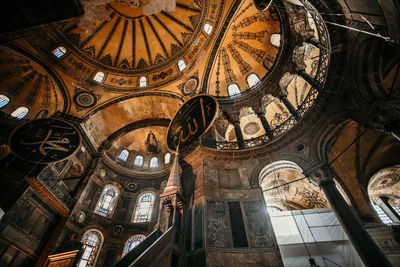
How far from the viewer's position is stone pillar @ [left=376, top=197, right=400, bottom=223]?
388 inches

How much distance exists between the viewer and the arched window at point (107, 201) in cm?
1136

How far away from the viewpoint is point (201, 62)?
43.5 ft

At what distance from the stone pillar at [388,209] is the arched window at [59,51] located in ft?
72.1

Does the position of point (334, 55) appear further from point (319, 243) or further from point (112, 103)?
point (112, 103)

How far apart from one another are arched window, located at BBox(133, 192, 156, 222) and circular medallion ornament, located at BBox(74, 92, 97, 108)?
24.3 ft

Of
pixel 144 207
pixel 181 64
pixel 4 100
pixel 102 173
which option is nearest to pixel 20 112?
pixel 4 100

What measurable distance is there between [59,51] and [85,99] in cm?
368

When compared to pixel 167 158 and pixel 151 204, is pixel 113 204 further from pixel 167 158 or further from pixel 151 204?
pixel 167 158

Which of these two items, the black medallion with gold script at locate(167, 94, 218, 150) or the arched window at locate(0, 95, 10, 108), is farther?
the arched window at locate(0, 95, 10, 108)

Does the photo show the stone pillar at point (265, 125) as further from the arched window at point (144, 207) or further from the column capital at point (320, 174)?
the arched window at point (144, 207)

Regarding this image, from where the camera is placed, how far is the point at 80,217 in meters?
9.96

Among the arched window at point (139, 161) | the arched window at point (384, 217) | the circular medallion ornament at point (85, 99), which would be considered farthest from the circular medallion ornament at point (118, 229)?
the arched window at point (384, 217)

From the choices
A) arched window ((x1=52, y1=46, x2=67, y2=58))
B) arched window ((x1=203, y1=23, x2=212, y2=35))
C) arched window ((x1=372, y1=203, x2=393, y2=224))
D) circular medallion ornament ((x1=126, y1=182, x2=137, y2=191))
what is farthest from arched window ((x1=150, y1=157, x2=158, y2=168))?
arched window ((x1=372, y1=203, x2=393, y2=224))

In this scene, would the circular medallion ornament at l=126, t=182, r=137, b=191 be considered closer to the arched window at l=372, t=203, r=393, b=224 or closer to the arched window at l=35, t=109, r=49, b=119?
the arched window at l=35, t=109, r=49, b=119
